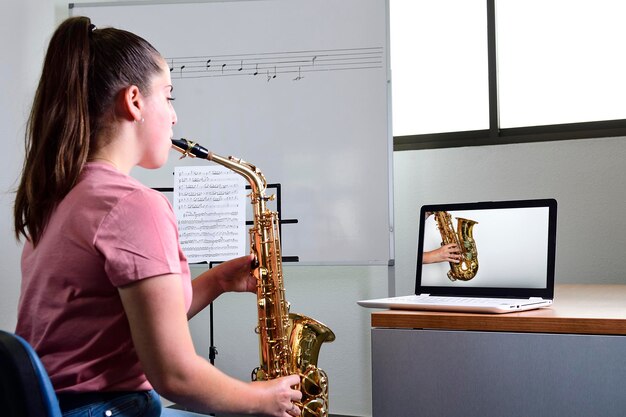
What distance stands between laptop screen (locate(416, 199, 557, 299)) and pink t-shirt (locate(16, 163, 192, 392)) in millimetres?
887

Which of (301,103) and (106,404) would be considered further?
(301,103)

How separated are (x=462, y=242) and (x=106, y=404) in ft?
3.38

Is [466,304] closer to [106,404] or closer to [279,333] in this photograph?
[279,333]

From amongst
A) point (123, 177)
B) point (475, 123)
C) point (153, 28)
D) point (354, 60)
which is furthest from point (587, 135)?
point (123, 177)

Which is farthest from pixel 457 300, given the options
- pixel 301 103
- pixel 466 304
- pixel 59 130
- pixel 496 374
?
pixel 301 103

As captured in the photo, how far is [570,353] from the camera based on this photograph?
4.58ft

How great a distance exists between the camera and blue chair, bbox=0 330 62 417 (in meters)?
0.99

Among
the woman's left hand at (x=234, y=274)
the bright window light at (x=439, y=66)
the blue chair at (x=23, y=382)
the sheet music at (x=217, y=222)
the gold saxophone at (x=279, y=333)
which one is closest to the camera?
the blue chair at (x=23, y=382)

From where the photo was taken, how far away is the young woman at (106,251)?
1.10 meters

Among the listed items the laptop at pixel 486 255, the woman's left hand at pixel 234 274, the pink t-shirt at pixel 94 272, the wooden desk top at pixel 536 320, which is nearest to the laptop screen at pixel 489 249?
the laptop at pixel 486 255

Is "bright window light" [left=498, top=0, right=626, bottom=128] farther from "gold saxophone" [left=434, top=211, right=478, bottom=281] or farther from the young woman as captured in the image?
the young woman

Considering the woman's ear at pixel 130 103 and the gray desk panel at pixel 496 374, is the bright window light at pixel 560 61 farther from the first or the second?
the woman's ear at pixel 130 103

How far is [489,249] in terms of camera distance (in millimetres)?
1812

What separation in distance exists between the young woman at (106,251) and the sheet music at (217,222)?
5.62 feet
